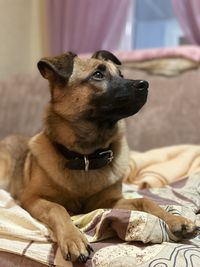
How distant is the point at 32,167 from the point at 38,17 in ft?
6.08

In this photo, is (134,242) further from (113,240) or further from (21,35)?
(21,35)

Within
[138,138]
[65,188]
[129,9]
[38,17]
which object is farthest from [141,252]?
[38,17]

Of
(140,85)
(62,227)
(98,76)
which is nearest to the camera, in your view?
(62,227)

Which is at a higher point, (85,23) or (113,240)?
(85,23)

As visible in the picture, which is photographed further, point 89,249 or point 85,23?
point 85,23

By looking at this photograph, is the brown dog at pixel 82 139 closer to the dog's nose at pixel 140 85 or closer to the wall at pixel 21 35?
the dog's nose at pixel 140 85

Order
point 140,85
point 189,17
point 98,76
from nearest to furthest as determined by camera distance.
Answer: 1. point 140,85
2. point 98,76
3. point 189,17

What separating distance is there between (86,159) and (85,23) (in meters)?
1.64

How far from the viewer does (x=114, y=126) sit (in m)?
1.50

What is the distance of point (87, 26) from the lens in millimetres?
Result: 2854

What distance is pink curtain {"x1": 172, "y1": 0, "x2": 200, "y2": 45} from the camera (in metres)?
2.52

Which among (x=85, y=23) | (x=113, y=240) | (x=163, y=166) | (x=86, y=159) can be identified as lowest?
(x=163, y=166)

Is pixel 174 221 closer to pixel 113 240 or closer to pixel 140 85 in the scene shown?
pixel 113 240

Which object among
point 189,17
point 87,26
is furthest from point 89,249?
point 87,26
